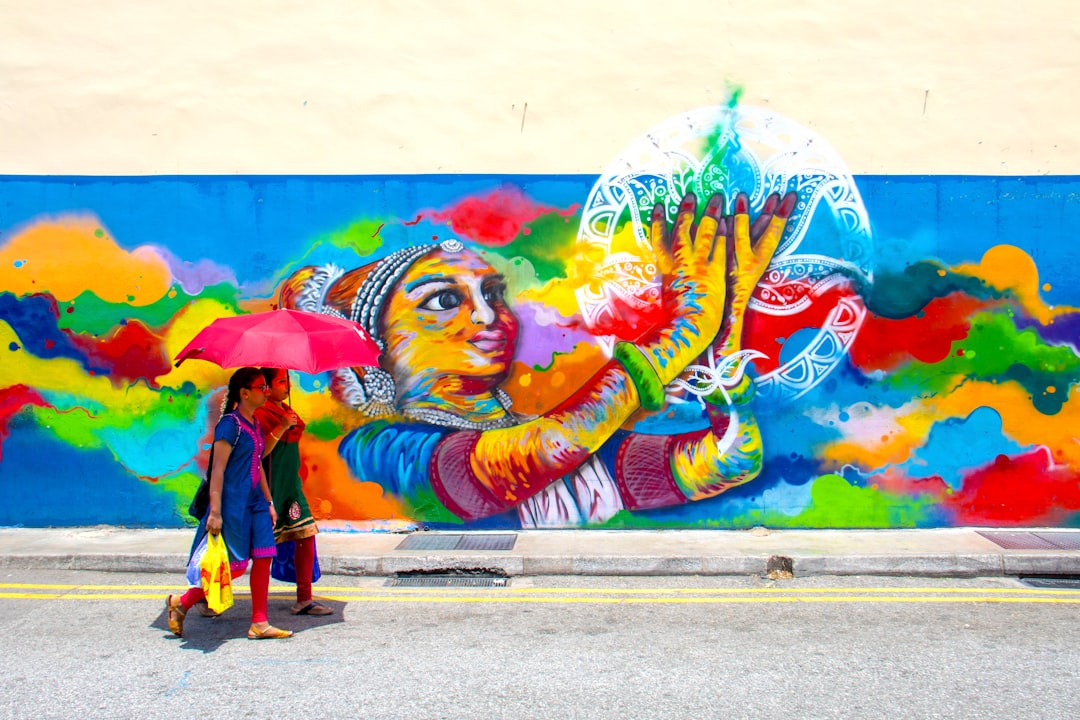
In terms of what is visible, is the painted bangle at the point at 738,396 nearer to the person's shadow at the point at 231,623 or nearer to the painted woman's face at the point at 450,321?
the painted woman's face at the point at 450,321

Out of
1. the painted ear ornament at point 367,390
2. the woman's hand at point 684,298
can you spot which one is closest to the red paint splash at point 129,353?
the painted ear ornament at point 367,390

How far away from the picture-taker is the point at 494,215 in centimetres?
840

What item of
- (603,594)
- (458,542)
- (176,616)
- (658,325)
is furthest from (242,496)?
(658,325)

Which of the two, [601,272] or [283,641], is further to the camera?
[601,272]

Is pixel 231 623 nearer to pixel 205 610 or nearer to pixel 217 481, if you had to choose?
pixel 205 610

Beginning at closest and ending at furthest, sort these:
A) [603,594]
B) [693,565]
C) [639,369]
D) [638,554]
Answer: [603,594] < [693,565] < [638,554] < [639,369]

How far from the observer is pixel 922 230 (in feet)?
27.7

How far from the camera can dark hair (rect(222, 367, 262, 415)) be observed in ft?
18.6

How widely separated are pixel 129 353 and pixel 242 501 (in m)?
3.60

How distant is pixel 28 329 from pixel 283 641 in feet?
15.4

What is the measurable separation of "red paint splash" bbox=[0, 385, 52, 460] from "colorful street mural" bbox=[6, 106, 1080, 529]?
97 centimetres

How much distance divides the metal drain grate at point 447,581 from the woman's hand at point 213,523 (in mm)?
1840
